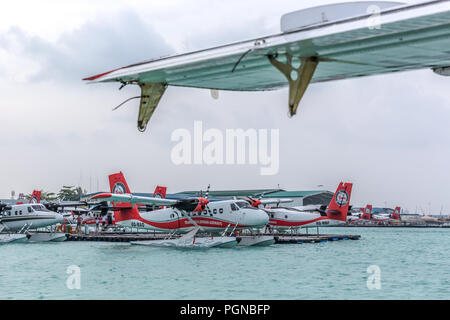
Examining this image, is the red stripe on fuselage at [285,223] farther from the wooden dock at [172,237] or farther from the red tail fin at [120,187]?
the red tail fin at [120,187]

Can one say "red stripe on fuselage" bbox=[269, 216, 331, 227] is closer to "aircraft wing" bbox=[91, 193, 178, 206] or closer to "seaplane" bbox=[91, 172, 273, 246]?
"seaplane" bbox=[91, 172, 273, 246]

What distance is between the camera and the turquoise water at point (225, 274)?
21.5 metres

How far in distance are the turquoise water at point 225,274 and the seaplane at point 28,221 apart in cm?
996

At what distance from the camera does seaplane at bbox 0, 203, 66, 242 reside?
2047 inches

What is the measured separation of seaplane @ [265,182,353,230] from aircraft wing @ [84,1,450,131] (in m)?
46.8

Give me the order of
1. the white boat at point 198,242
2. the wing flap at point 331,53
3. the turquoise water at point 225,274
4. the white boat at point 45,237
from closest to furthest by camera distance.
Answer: the wing flap at point 331,53, the turquoise water at point 225,274, the white boat at point 198,242, the white boat at point 45,237

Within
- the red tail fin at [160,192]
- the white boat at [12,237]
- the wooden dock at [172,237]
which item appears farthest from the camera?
the red tail fin at [160,192]

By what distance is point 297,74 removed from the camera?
453 cm

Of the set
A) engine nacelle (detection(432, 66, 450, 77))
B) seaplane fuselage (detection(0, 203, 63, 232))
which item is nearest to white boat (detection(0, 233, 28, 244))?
seaplane fuselage (detection(0, 203, 63, 232))

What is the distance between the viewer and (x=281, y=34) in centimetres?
431

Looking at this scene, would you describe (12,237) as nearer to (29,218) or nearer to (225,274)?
(29,218)

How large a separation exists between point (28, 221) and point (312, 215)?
2811cm

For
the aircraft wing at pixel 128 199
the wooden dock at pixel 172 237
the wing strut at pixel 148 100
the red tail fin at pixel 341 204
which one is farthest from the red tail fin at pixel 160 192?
the wing strut at pixel 148 100
